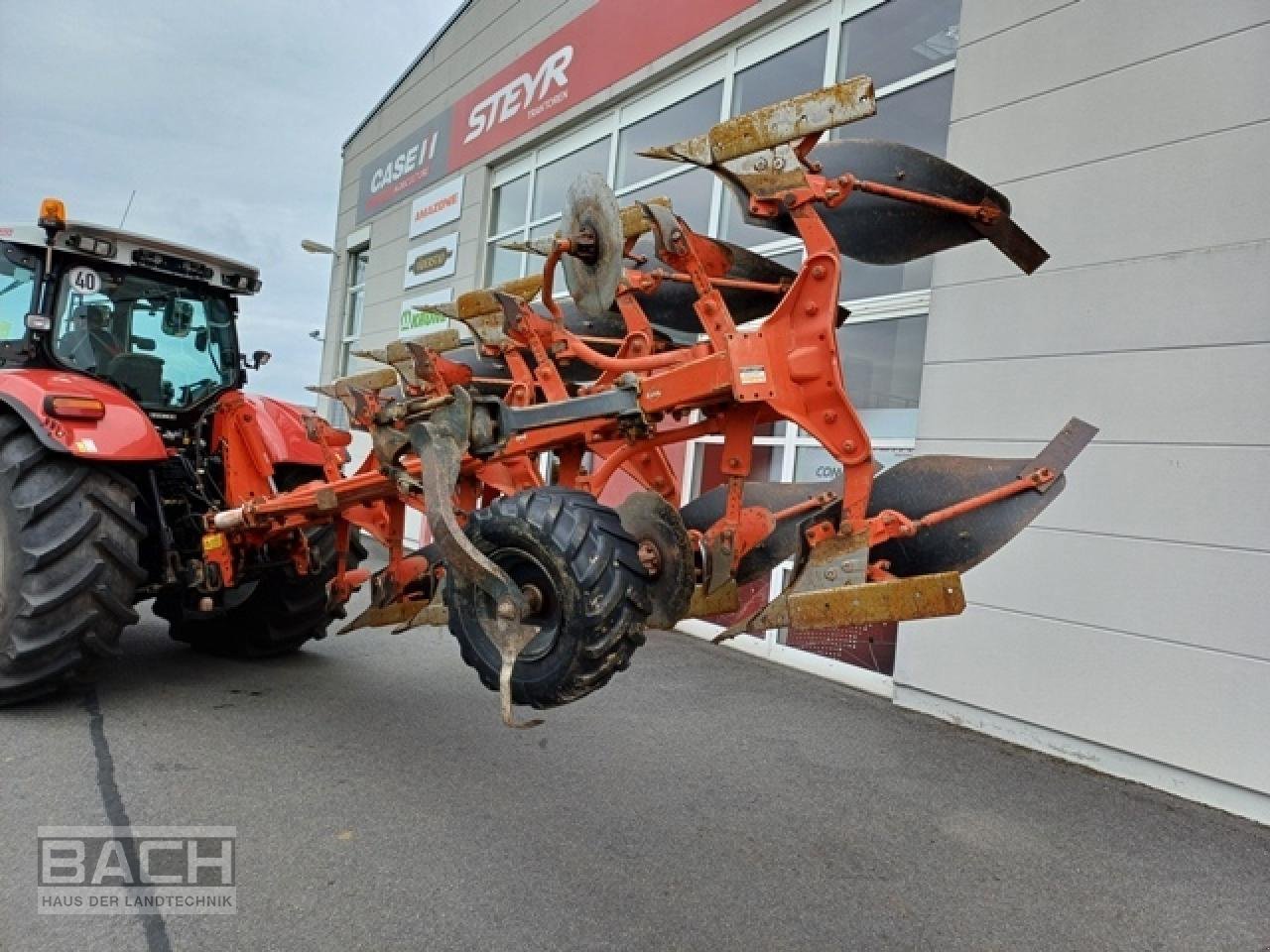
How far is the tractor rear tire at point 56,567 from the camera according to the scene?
11.1 feet

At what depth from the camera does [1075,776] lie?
147 inches

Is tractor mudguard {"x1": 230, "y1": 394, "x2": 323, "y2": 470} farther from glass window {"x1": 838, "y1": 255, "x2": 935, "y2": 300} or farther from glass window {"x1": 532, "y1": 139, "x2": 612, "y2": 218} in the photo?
glass window {"x1": 532, "y1": 139, "x2": 612, "y2": 218}

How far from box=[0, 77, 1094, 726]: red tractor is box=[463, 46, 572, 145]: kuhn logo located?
5.27 meters

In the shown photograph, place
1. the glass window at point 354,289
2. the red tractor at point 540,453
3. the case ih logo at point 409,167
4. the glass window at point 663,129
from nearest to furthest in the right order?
1. the red tractor at point 540,453
2. the glass window at point 663,129
3. the case ih logo at point 409,167
4. the glass window at point 354,289

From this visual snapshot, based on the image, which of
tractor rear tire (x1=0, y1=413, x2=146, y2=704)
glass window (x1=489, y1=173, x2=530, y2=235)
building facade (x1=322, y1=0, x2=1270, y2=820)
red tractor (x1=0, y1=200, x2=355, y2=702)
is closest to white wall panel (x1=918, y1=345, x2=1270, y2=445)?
building facade (x1=322, y1=0, x2=1270, y2=820)

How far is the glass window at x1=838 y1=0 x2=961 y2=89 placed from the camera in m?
5.06

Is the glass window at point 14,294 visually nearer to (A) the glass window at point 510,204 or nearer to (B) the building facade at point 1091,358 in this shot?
(B) the building facade at point 1091,358

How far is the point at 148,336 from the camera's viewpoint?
4.40m

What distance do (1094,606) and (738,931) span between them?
8.56ft

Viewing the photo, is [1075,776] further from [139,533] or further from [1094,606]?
[139,533]

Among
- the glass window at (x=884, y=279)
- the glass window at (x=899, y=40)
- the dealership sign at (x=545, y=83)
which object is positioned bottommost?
the glass window at (x=884, y=279)

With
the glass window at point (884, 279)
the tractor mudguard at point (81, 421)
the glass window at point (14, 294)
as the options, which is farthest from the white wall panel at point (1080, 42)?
the glass window at point (14, 294)

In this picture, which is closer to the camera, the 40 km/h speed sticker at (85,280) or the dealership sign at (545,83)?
the 40 km/h speed sticker at (85,280)

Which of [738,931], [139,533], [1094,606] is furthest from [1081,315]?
[139,533]
